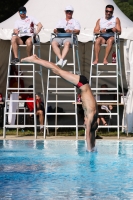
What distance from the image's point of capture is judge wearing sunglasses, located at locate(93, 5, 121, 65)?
588 inches

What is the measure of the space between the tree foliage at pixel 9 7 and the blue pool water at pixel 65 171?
26.4 m

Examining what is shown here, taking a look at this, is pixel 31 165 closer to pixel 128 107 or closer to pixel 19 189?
pixel 19 189

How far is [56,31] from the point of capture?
1505 cm

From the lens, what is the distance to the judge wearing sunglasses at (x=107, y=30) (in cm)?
1495

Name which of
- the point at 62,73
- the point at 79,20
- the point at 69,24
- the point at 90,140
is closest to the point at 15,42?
the point at 69,24

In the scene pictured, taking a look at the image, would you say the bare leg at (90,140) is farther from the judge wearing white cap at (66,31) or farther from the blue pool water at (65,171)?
the judge wearing white cap at (66,31)

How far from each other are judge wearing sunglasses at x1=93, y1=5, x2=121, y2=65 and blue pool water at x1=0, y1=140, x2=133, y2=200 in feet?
8.15

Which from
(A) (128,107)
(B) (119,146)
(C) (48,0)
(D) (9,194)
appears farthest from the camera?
(C) (48,0)

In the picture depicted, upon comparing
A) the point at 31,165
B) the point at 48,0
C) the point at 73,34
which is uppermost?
the point at 48,0

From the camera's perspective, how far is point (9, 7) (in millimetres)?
39750

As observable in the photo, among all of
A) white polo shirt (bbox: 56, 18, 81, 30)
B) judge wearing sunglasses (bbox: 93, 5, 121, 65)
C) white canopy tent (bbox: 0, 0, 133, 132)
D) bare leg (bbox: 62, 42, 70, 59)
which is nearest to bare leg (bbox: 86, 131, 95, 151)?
bare leg (bbox: 62, 42, 70, 59)

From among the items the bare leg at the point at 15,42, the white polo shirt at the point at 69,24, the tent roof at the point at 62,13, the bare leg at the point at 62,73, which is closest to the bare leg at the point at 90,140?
the bare leg at the point at 62,73

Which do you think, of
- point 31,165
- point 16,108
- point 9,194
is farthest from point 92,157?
point 16,108

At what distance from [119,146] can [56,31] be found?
11.5 feet
